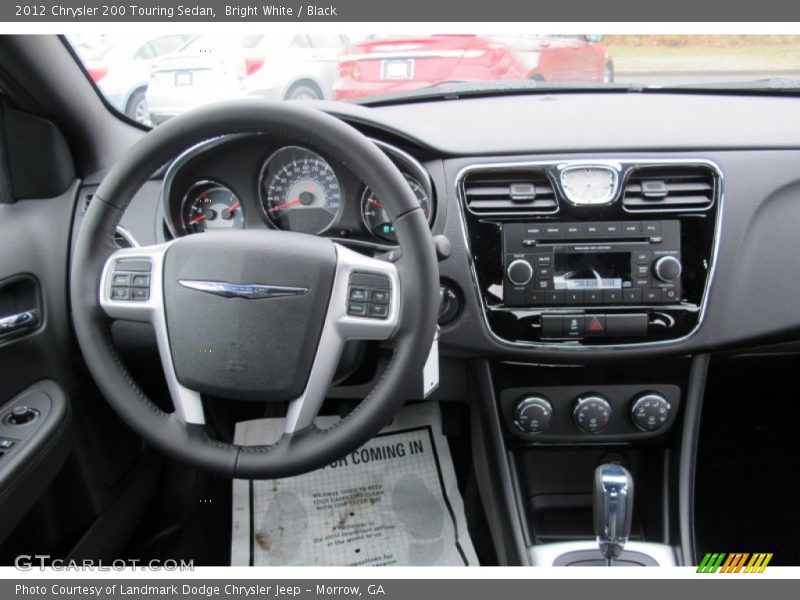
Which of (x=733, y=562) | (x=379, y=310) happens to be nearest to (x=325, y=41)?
(x=379, y=310)

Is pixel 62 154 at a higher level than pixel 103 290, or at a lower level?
higher

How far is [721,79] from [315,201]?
103 cm

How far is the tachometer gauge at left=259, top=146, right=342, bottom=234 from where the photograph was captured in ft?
4.44

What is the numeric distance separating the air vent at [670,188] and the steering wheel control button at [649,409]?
17.4 inches

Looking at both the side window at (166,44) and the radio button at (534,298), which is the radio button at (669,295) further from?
the side window at (166,44)

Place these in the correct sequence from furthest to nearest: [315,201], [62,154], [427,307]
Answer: [62,154], [315,201], [427,307]

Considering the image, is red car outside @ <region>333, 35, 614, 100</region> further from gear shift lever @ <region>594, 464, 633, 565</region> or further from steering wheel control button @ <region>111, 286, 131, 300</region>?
gear shift lever @ <region>594, 464, 633, 565</region>

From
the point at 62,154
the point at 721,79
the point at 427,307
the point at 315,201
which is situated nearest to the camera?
the point at 427,307

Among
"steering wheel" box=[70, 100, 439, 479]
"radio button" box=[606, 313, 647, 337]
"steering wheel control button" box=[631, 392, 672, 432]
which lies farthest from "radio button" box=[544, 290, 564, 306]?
"steering wheel" box=[70, 100, 439, 479]

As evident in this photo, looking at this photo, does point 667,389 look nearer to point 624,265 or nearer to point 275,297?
point 624,265

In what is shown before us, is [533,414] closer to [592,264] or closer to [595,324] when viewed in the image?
[595,324]

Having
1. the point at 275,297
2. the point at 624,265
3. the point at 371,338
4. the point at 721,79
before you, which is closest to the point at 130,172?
the point at 275,297

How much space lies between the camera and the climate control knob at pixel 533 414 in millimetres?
1543

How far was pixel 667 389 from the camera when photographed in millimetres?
1553
